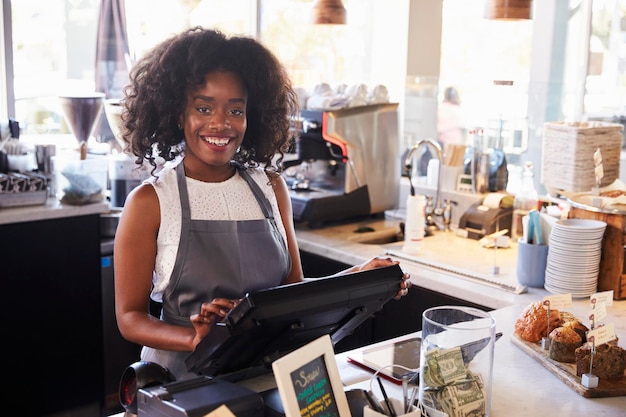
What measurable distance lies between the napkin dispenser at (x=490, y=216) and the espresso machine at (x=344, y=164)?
531 millimetres

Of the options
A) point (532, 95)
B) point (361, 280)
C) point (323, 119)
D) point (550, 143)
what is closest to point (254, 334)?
point (361, 280)

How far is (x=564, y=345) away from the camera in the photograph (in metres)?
2.01

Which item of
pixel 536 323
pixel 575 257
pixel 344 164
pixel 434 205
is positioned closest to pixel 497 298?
pixel 575 257

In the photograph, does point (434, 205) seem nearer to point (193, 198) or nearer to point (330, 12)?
point (330, 12)

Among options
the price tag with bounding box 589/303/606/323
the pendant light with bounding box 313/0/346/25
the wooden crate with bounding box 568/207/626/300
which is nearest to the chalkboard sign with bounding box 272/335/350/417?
the price tag with bounding box 589/303/606/323

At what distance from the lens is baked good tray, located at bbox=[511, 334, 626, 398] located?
185cm

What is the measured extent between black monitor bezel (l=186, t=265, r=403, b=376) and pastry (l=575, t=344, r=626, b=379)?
572 millimetres

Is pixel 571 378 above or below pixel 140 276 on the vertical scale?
below

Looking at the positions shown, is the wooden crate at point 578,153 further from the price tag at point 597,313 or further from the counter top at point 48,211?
the counter top at point 48,211

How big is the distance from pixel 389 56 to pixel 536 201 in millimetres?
2439

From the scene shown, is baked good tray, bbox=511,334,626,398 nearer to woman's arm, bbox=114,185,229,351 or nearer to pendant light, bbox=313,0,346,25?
woman's arm, bbox=114,185,229,351

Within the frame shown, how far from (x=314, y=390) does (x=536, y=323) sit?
102 cm

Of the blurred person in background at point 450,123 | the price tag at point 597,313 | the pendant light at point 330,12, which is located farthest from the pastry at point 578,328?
the pendant light at point 330,12

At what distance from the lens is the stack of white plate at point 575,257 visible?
2.66 meters
